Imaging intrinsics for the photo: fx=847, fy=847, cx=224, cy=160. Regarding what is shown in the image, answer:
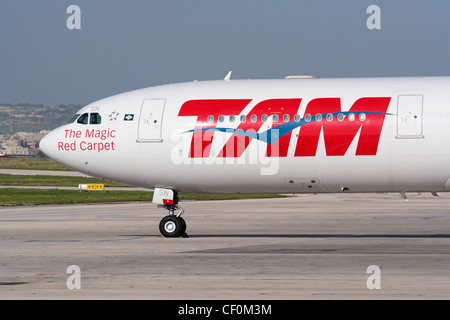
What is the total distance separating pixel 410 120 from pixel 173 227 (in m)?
8.78

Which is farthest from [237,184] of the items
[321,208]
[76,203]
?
[76,203]

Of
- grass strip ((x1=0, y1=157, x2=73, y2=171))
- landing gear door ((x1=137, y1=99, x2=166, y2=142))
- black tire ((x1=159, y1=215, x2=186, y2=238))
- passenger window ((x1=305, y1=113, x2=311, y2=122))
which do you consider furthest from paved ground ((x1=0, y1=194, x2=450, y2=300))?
grass strip ((x1=0, y1=157, x2=73, y2=171))

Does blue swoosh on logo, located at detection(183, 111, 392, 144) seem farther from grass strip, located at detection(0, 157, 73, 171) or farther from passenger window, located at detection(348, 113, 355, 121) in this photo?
grass strip, located at detection(0, 157, 73, 171)

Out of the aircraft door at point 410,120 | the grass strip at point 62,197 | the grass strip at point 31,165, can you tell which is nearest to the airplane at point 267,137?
the aircraft door at point 410,120

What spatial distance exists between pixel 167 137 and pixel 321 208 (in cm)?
2180

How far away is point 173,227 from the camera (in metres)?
29.2

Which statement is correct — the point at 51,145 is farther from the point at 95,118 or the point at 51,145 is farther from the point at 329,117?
the point at 329,117

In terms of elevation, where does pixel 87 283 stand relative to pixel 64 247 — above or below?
below

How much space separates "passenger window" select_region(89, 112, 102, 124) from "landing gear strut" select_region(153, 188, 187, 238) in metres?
3.13

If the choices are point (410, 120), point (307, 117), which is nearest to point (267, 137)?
point (307, 117)
